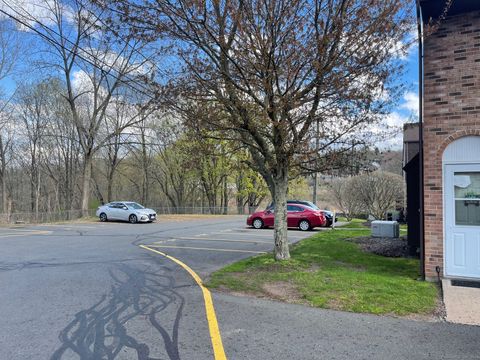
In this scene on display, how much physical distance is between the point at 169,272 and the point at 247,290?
7.92ft

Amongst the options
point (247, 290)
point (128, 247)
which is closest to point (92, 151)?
point (128, 247)

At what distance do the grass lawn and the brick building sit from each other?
34.5 inches

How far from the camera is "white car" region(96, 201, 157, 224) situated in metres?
25.9

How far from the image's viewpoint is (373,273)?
322 inches

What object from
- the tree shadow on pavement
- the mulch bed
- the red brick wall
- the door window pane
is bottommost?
the tree shadow on pavement

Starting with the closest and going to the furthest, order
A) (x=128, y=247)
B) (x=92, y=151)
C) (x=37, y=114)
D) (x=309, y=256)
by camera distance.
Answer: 1. (x=309, y=256)
2. (x=128, y=247)
3. (x=92, y=151)
4. (x=37, y=114)

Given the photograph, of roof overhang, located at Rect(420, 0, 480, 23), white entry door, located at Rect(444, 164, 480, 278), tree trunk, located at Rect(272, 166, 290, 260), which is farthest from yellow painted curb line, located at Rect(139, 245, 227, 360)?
roof overhang, located at Rect(420, 0, 480, 23)

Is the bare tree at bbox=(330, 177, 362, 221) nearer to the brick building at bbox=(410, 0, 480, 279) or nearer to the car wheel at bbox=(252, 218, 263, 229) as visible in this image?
the car wheel at bbox=(252, 218, 263, 229)

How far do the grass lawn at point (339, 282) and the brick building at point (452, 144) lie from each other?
876 millimetres

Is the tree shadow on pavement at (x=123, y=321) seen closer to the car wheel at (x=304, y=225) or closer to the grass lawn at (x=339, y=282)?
the grass lawn at (x=339, y=282)

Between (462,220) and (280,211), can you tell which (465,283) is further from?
(280,211)

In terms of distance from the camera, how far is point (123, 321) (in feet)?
17.0

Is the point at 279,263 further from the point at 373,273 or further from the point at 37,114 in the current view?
the point at 37,114

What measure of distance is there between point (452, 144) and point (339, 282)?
349 cm
